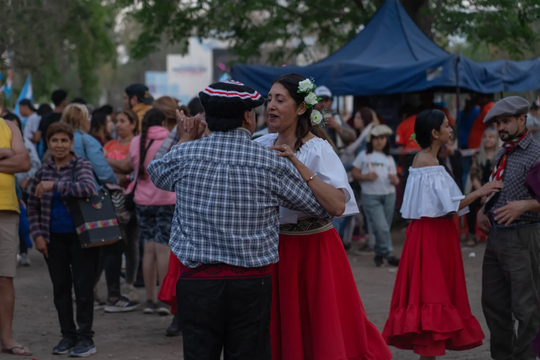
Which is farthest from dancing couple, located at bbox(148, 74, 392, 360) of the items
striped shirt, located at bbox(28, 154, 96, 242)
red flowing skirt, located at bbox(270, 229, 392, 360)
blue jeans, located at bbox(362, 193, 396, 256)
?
blue jeans, located at bbox(362, 193, 396, 256)

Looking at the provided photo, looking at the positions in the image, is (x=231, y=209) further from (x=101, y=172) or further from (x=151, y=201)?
(x=151, y=201)

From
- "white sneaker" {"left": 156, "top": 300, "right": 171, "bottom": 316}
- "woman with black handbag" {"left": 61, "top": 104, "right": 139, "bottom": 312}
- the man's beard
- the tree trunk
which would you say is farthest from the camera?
the tree trunk

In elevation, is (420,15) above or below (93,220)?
above

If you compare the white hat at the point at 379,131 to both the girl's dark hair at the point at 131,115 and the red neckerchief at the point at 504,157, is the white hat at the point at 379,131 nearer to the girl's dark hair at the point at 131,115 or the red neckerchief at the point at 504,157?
the girl's dark hair at the point at 131,115

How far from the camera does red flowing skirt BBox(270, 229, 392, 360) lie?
4.37m

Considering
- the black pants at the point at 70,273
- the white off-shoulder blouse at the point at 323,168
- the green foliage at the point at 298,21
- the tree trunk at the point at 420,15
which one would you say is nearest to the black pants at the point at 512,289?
the white off-shoulder blouse at the point at 323,168

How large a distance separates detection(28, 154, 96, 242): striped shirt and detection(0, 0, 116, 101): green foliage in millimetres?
6582

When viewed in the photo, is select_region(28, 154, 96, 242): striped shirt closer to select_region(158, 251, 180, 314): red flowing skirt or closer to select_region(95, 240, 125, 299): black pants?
select_region(158, 251, 180, 314): red flowing skirt

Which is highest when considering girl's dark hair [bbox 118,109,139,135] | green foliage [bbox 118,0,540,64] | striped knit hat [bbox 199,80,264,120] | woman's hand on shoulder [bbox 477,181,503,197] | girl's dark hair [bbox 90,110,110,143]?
green foliage [bbox 118,0,540,64]

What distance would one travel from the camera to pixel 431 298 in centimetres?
583

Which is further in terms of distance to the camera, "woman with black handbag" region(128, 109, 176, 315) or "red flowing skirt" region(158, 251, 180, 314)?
"woman with black handbag" region(128, 109, 176, 315)

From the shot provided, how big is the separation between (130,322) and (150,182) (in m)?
1.38

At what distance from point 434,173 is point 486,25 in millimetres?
9679


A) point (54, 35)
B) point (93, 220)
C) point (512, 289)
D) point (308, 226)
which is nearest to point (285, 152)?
point (308, 226)
